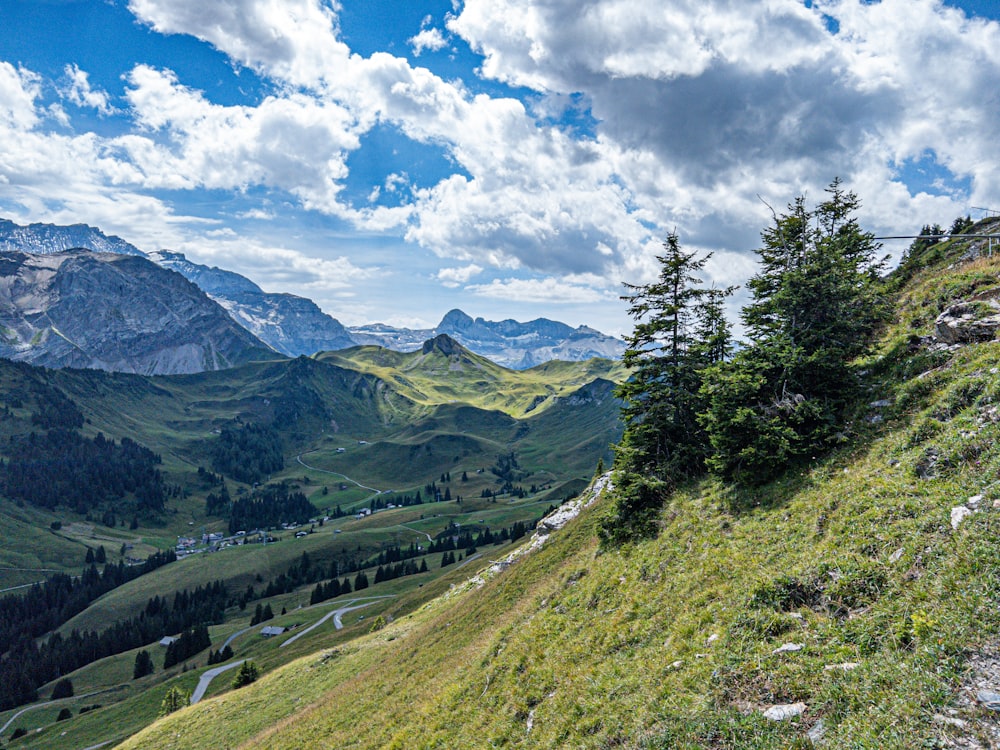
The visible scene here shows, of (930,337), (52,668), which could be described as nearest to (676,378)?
(930,337)

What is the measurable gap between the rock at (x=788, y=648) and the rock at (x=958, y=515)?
5.20m

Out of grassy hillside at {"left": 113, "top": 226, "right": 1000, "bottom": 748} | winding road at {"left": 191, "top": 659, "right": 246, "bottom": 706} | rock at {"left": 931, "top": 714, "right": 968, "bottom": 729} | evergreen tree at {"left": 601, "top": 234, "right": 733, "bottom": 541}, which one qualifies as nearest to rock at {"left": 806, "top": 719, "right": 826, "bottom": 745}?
grassy hillside at {"left": 113, "top": 226, "right": 1000, "bottom": 748}

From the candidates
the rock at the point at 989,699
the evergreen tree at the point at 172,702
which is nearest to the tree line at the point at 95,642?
the evergreen tree at the point at 172,702

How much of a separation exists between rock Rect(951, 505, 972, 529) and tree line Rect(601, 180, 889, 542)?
839cm

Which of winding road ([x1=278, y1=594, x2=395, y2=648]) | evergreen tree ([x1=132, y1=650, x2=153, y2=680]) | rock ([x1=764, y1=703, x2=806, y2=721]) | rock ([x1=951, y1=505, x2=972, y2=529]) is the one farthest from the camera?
evergreen tree ([x1=132, y1=650, x2=153, y2=680])

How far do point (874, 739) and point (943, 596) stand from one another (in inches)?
162

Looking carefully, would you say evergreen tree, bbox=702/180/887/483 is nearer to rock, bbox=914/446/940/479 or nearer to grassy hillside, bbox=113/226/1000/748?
grassy hillside, bbox=113/226/1000/748

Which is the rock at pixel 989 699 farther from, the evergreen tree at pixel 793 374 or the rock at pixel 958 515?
the evergreen tree at pixel 793 374

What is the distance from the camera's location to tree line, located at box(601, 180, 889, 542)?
22.7m

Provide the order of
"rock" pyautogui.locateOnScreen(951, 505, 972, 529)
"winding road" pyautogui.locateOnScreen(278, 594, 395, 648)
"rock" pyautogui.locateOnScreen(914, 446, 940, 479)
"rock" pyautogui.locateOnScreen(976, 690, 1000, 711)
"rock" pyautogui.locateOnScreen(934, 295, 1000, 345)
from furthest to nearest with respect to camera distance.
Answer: "winding road" pyautogui.locateOnScreen(278, 594, 395, 648) → "rock" pyautogui.locateOnScreen(934, 295, 1000, 345) → "rock" pyautogui.locateOnScreen(914, 446, 940, 479) → "rock" pyautogui.locateOnScreen(951, 505, 972, 529) → "rock" pyautogui.locateOnScreen(976, 690, 1000, 711)

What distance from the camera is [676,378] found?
30.7 meters

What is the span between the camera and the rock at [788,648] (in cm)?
1170

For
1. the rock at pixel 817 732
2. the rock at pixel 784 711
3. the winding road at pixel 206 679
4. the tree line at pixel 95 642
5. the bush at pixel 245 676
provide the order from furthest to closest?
the tree line at pixel 95 642 → the winding road at pixel 206 679 → the bush at pixel 245 676 → the rock at pixel 784 711 → the rock at pixel 817 732

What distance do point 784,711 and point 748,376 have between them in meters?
16.2
